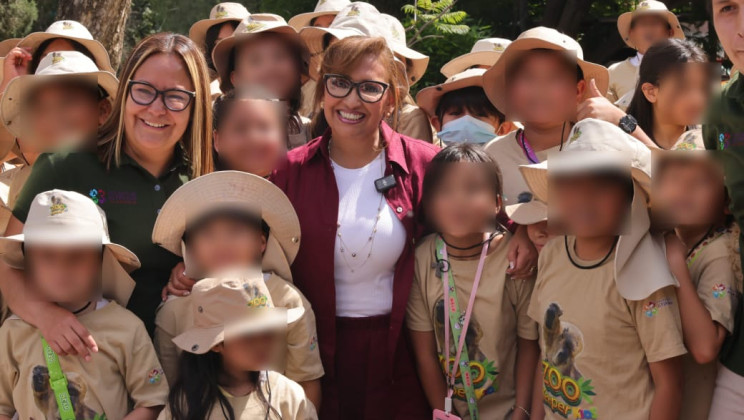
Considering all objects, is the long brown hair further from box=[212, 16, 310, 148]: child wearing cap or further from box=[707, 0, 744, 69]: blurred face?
box=[707, 0, 744, 69]: blurred face

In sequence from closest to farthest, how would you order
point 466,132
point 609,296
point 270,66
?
point 609,296 < point 466,132 < point 270,66

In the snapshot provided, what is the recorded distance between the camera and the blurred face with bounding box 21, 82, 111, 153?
3.92 m

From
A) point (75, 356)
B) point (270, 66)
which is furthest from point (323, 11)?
point (75, 356)

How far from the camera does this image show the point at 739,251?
2936mm

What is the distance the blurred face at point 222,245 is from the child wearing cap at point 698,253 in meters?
1.67

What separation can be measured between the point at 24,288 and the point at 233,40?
2.10m

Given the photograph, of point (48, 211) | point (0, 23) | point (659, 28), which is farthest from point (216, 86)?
point (0, 23)

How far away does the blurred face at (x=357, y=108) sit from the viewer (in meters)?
3.58

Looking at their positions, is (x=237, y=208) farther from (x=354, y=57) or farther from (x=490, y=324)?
(x=490, y=324)

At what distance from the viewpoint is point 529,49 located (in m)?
3.87

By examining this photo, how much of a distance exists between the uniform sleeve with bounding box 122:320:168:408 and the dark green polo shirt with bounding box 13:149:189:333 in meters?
0.29

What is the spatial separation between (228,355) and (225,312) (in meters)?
0.17

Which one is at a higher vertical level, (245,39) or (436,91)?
(245,39)

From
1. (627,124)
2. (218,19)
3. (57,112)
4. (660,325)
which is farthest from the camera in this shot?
(218,19)
